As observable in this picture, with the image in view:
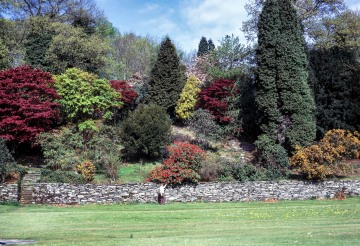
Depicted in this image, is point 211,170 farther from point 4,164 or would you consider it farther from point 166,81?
point 166,81

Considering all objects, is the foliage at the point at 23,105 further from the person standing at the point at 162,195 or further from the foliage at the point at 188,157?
the person standing at the point at 162,195

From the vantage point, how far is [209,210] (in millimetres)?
18328

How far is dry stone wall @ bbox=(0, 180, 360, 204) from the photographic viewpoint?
2095 cm

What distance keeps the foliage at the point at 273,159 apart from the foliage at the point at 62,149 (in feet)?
39.1

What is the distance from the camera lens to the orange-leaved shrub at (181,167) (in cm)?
2178

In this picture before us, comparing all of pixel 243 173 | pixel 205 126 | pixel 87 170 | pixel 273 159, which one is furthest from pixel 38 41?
pixel 273 159

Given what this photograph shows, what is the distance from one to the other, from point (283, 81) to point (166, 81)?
1014 cm

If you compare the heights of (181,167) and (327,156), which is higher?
(327,156)

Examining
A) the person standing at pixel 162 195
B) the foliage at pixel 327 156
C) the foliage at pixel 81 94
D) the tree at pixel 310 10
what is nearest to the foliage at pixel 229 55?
the tree at pixel 310 10

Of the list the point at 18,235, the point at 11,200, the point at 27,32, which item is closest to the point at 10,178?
the point at 11,200

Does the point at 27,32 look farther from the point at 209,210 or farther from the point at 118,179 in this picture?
the point at 209,210

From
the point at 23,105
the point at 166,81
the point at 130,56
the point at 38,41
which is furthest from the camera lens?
the point at 130,56

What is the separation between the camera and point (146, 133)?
1015 inches

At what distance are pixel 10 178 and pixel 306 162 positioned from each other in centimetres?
1740
